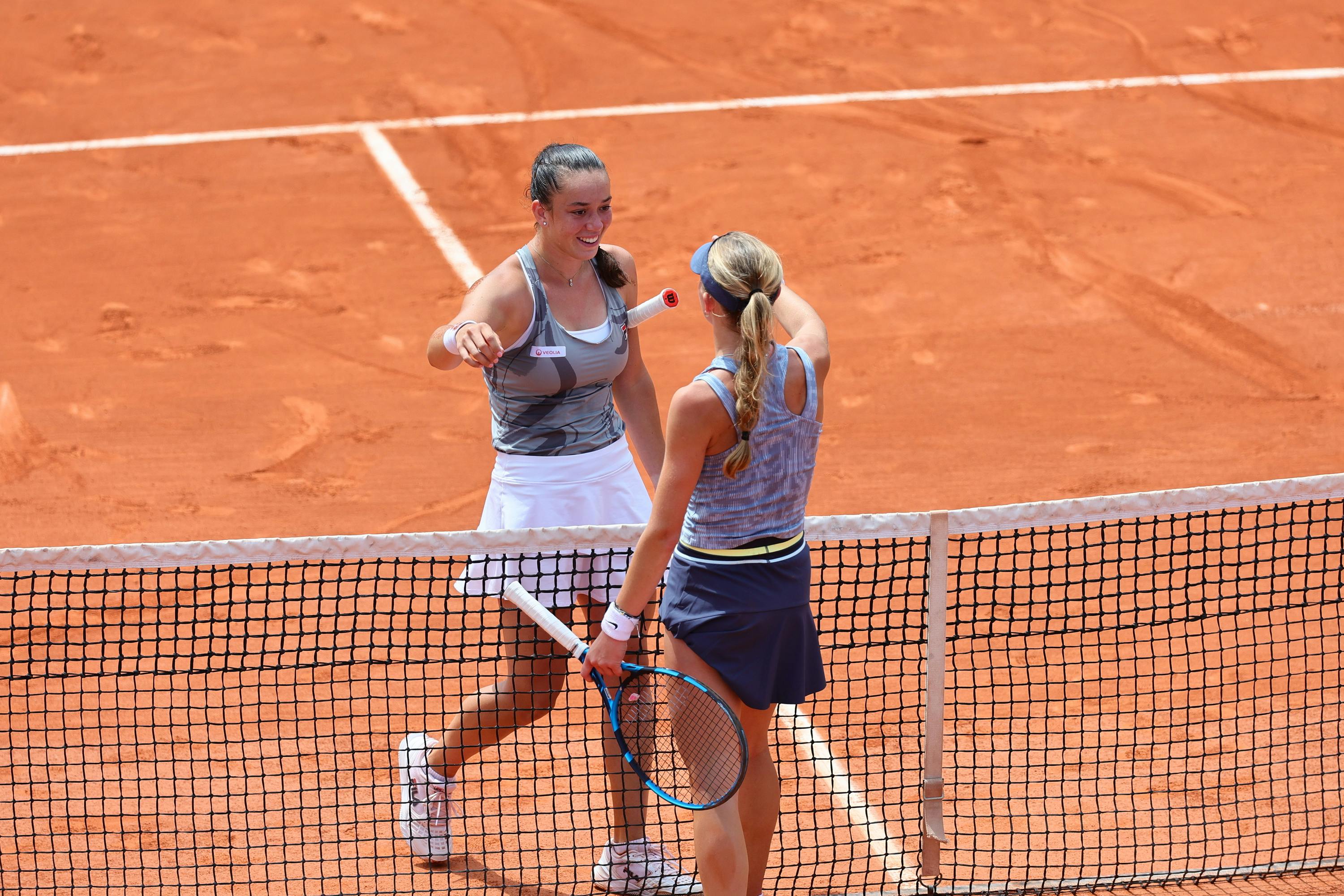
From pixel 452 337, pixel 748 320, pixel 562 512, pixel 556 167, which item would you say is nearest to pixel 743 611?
pixel 748 320

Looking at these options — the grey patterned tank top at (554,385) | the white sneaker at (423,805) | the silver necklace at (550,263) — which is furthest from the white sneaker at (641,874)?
→ the silver necklace at (550,263)

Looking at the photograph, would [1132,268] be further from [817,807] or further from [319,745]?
[319,745]

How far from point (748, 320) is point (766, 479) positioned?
0.40m

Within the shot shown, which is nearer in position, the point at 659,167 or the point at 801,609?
the point at 801,609

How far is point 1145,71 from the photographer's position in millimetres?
12672

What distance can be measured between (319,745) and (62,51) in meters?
9.43

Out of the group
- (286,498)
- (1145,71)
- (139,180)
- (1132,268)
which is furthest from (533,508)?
(1145,71)

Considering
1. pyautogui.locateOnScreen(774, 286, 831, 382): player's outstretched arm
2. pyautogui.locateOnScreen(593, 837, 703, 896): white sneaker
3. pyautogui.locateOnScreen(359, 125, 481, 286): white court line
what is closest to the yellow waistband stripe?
pyautogui.locateOnScreen(774, 286, 831, 382): player's outstretched arm

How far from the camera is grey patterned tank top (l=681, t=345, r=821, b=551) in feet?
11.5

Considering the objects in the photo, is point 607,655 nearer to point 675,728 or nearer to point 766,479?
point 675,728

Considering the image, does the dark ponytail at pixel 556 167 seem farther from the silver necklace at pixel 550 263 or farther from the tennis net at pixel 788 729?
the tennis net at pixel 788 729

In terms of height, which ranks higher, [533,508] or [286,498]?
[533,508]

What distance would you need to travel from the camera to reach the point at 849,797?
5.06 meters

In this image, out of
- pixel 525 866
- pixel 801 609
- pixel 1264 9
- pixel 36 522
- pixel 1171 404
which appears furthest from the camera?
pixel 1264 9
